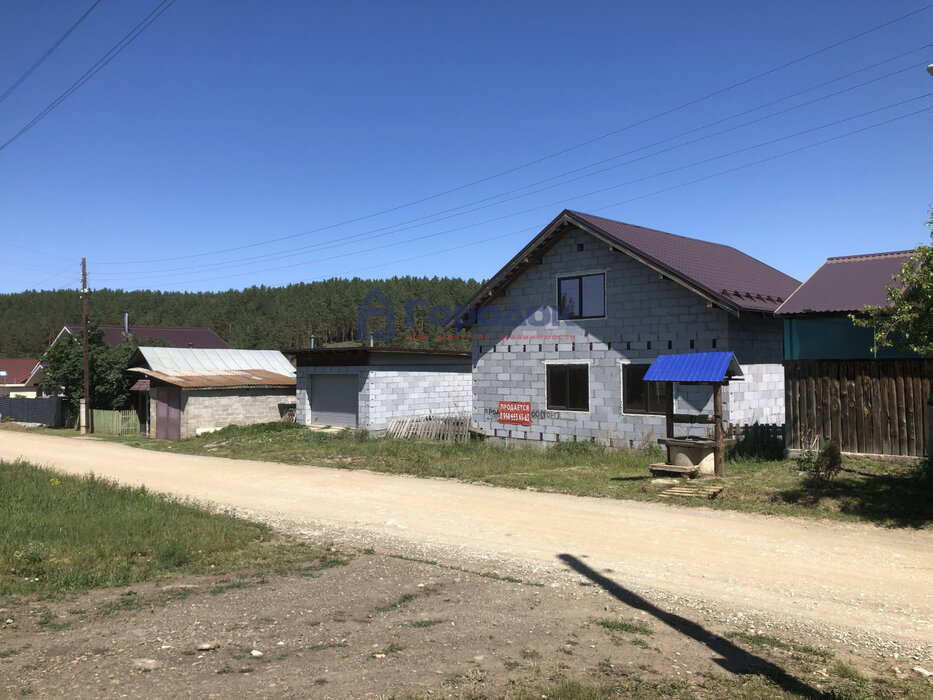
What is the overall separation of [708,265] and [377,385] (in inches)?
523

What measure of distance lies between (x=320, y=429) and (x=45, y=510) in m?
17.7

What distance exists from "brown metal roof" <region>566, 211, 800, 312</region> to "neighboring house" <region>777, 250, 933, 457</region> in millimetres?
1798

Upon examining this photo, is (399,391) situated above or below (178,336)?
below

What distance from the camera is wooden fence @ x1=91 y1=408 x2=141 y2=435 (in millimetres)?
34969

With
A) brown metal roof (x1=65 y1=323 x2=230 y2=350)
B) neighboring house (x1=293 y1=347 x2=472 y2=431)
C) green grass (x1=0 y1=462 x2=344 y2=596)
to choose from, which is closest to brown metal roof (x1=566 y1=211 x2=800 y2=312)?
neighboring house (x1=293 y1=347 x2=472 y2=431)

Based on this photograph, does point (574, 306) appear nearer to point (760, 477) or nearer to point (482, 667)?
point (760, 477)

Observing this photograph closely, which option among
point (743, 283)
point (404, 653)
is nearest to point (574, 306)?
point (743, 283)

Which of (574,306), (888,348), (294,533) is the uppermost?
(574,306)

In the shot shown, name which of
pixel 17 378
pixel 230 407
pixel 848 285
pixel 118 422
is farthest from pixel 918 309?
pixel 17 378

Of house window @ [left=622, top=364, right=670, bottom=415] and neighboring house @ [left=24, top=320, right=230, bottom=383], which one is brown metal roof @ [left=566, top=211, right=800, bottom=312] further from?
neighboring house @ [left=24, top=320, right=230, bottom=383]

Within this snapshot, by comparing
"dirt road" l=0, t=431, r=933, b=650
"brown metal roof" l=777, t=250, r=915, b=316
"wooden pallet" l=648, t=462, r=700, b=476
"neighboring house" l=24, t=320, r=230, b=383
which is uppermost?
"neighboring house" l=24, t=320, r=230, b=383

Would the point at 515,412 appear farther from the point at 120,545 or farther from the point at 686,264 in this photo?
the point at 120,545

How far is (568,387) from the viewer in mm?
21969

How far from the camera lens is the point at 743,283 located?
20781mm
